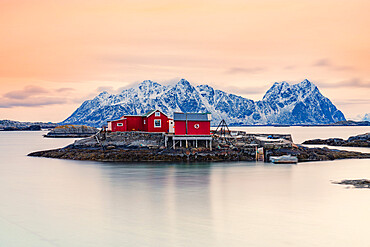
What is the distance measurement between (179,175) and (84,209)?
14.0 metres

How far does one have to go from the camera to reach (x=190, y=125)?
51688 mm

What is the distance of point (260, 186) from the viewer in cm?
3397

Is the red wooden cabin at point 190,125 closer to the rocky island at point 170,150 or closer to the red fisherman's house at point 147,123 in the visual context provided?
the rocky island at point 170,150

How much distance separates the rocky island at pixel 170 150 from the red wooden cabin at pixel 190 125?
74.4 inches

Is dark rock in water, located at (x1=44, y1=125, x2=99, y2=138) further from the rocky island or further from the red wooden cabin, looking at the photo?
the red wooden cabin

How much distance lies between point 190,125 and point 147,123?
26.5ft

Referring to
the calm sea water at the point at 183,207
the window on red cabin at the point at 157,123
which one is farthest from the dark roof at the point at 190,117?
the calm sea water at the point at 183,207

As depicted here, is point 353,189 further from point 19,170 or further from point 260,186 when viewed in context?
point 19,170

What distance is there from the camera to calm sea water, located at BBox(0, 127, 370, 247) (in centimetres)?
1980

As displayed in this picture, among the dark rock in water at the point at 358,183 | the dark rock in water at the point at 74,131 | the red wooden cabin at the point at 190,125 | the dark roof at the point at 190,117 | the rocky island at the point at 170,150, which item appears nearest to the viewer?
the dark rock in water at the point at 358,183

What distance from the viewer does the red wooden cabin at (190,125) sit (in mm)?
51269

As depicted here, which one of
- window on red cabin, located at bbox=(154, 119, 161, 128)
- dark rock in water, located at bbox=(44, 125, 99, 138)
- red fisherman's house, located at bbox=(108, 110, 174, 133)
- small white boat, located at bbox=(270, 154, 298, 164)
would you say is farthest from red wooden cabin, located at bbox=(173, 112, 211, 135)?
dark rock in water, located at bbox=(44, 125, 99, 138)

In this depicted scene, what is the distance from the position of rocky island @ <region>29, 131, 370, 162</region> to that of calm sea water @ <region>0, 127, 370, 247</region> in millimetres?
5076

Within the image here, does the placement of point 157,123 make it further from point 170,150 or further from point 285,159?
point 285,159
